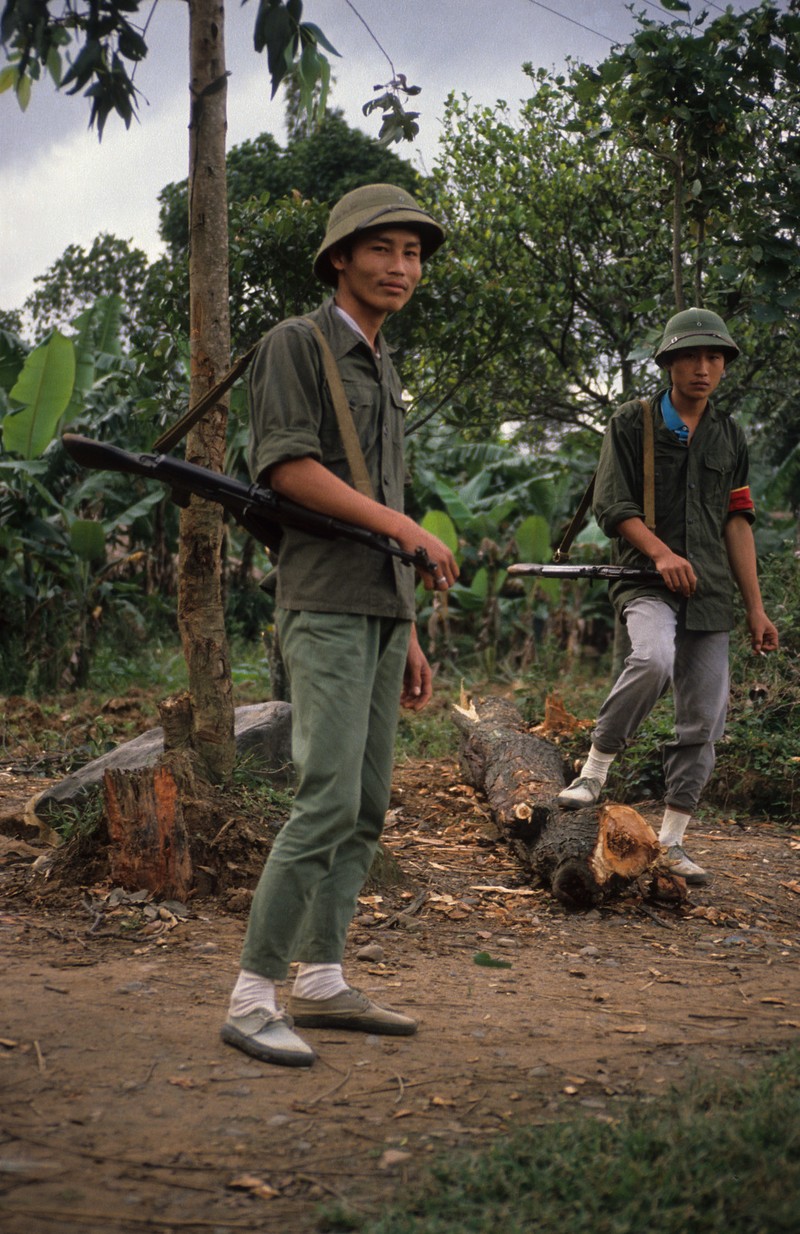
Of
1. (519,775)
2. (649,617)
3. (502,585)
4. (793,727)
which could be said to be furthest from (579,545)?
(649,617)

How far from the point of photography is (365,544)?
126 inches

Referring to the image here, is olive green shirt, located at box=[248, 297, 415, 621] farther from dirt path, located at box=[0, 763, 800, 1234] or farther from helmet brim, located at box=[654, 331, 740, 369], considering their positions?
helmet brim, located at box=[654, 331, 740, 369]

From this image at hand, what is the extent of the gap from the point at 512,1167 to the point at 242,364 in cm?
226

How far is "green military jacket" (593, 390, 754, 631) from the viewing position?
5.09m

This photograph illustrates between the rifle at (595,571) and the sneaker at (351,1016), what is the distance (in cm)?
220

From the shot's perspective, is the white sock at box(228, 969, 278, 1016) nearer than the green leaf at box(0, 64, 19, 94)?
Yes

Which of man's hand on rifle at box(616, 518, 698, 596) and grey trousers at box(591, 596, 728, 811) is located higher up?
man's hand on rifle at box(616, 518, 698, 596)

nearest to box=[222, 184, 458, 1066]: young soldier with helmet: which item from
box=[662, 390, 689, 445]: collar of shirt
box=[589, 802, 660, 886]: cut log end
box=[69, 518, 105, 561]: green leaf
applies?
box=[589, 802, 660, 886]: cut log end

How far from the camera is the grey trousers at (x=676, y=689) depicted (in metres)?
5.00

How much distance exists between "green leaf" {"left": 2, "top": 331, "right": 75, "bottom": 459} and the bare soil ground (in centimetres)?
549

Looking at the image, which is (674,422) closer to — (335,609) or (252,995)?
(335,609)

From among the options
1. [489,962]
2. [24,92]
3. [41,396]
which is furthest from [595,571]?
[41,396]

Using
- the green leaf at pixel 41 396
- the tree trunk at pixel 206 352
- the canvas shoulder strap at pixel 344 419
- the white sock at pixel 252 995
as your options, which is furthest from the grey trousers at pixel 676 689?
the green leaf at pixel 41 396

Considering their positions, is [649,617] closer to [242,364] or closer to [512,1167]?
[242,364]
